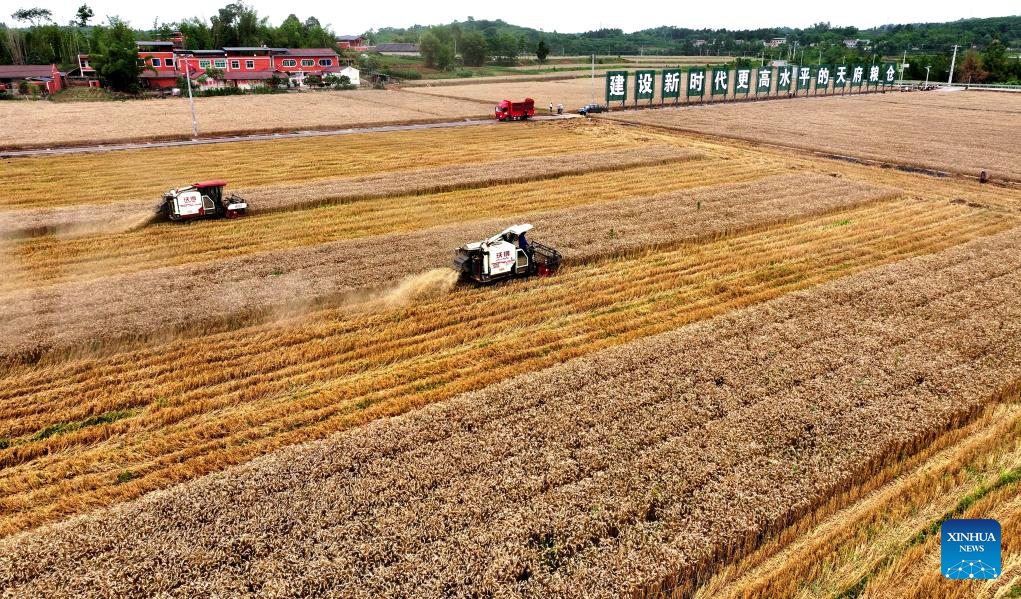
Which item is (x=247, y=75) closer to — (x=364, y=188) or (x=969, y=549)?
(x=364, y=188)

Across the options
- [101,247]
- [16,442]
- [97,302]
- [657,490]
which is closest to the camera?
[657,490]

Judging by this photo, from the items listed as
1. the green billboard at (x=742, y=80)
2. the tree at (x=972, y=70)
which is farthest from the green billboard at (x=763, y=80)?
the tree at (x=972, y=70)

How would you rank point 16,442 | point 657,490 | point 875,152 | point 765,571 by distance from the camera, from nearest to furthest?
point 765,571, point 657,490, point 16,442, point 875,152

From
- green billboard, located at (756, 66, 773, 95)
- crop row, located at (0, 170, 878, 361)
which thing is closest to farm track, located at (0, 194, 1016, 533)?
crop row, located at (0, 170, 878, 361)

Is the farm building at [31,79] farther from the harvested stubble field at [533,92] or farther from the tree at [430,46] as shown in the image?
the tree at [430,46]

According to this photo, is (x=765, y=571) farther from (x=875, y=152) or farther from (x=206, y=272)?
(x=875, y=152)

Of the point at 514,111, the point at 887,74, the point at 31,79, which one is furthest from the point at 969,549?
the point at 31,79

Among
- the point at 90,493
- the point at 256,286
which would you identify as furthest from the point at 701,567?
the point at 256,286

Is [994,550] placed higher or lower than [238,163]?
lower
